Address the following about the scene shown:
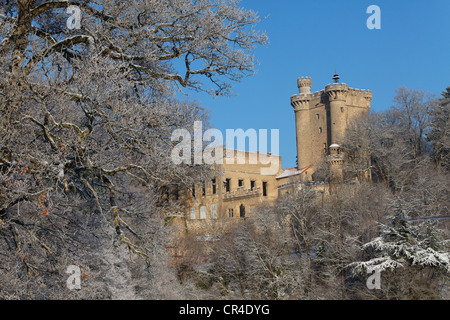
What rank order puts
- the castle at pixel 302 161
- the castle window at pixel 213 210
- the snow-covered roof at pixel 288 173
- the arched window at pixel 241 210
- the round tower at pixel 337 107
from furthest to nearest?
the round tower at pixel 337 107
the snow-covered roof at pixel 288 173
the arched window at pixel 241 210
the castle window at pixel 213 210
the castle at pixel 302 161

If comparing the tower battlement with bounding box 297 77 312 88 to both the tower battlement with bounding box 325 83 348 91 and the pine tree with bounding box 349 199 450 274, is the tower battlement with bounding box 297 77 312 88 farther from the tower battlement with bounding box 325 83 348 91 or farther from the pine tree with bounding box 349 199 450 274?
the pine tree with bounding box 349 199 450 274

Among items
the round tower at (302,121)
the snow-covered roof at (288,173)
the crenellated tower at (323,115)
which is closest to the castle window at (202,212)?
the snow-covered roof at (288,173)

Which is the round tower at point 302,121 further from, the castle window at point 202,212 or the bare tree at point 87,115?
the bare tree at point 87,115

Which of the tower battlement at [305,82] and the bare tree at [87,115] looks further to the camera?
the tower battlement at [305,82]

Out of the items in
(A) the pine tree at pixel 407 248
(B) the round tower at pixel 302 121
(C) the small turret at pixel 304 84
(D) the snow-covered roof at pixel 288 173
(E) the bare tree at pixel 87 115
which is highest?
(C) the small turret at pixel 304 84

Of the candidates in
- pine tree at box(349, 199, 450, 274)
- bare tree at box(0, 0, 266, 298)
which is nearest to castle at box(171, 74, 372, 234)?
pine tree at box(349, 199, 450, 274)

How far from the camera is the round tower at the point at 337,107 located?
54.7 m

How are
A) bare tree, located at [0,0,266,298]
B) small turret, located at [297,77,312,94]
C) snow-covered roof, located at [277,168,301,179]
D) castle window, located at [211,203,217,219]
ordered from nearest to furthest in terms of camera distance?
bare tree, located at [0,0,266,298] < castle window, located at [211,203,217,219] < snow-covered roof, located at [277,168,301,179] < small turret, located at [297,77,312,94]

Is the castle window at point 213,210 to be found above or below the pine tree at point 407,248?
above

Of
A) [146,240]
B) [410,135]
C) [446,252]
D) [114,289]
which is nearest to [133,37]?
[146,240]

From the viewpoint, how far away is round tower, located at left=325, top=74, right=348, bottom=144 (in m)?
54.7

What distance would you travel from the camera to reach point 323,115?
57.4 metres

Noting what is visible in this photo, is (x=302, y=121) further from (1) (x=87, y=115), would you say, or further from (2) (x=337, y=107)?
(1) (x=87, y=115)
